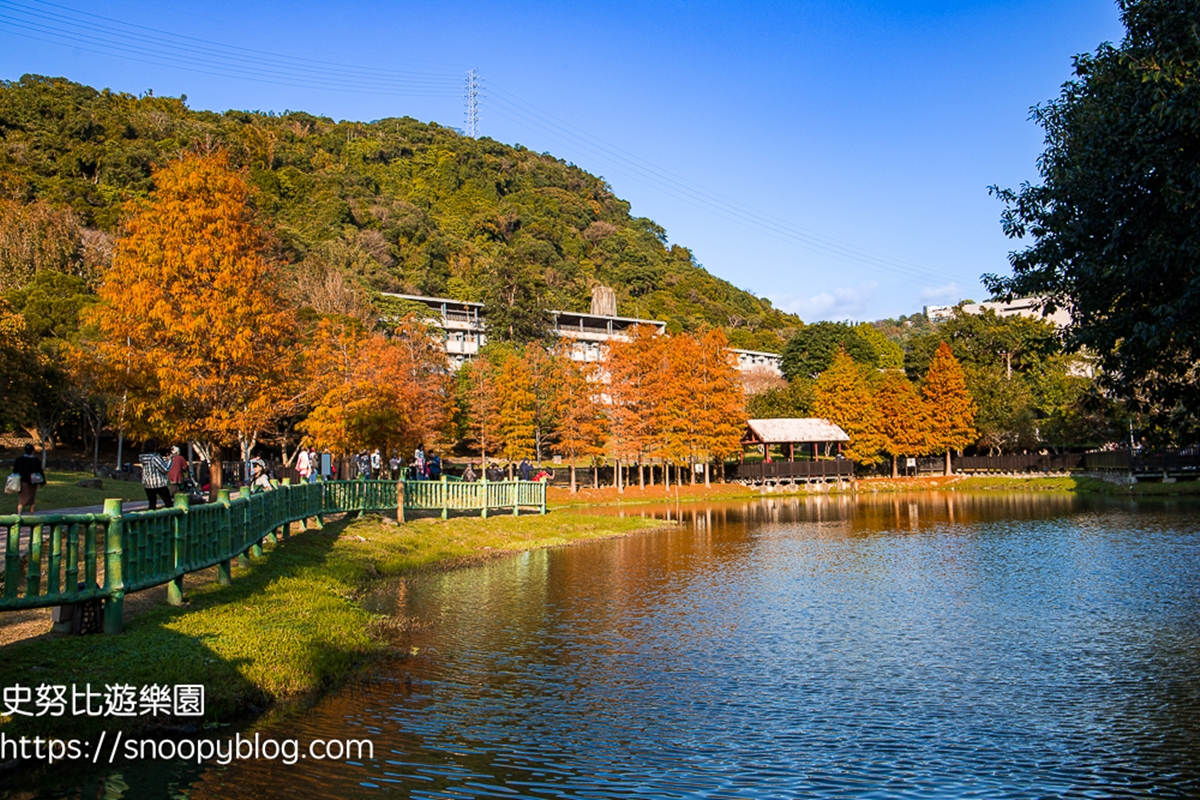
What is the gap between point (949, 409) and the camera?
67188 millimetres

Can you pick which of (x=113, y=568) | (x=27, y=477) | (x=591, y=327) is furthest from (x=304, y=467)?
(x=591, y=327)

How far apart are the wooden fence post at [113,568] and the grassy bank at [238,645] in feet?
0.78

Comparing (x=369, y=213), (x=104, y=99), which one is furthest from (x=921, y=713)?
(x=104, y=99)

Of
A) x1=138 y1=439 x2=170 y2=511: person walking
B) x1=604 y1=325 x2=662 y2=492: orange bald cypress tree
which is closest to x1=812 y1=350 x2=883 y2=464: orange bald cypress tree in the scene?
x1=604 y1=325 x2=662 y2=492: orange bald cypress tree

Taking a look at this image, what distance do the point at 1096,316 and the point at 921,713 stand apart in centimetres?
714

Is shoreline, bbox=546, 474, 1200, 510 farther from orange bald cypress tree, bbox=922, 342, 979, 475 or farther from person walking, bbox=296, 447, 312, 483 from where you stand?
person walking, bbox=296, 447, 312, 483

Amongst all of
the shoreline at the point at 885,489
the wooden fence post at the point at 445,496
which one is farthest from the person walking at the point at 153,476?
the shoreline at the point at 885,489

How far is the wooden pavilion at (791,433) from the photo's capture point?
205ft

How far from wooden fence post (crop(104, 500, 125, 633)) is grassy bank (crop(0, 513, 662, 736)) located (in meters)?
0.24

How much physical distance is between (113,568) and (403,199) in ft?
390

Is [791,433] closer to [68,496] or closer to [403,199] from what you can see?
[68,496]

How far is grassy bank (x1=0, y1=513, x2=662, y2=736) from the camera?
844 centimetres

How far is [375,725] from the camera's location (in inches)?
364

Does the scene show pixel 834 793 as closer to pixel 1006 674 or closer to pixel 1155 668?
pixel 1006 674
